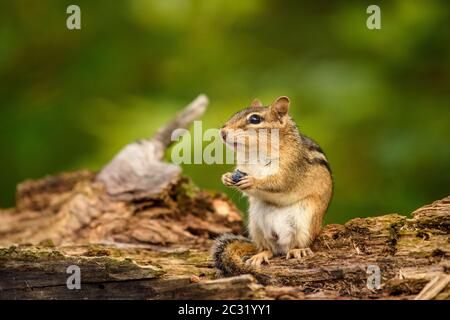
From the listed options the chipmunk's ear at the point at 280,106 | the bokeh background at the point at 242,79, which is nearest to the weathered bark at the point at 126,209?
the bokeh background at the point at 242,79

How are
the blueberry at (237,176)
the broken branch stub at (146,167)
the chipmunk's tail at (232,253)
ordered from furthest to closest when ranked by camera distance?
the broken branch stub at (146,167) → the blueberry at (237,176) → the chipmunk's tail at (232,253)

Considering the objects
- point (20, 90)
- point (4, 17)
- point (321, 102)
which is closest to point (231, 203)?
point (321, 102)

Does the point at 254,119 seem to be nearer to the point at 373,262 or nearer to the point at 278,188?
the point at 278,188

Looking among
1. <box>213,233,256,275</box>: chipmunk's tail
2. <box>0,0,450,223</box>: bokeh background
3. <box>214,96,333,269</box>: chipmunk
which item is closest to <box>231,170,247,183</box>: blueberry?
<box>214,96,333,269</box>: chipmunk

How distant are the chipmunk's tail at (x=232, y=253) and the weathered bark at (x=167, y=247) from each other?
0.06 ft

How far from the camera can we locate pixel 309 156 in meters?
4.29

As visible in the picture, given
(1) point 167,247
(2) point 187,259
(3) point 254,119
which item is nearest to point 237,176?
(3) point 254,119

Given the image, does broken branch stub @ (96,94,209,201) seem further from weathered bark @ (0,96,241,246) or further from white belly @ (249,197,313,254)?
white belly @ (249,197,313,254)

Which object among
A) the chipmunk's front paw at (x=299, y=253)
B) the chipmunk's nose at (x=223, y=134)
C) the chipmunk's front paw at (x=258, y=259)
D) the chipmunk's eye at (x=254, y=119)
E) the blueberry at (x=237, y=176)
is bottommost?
the chipmunk's front paw at (x=258, y=259)

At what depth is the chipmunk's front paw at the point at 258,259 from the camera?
3.88m

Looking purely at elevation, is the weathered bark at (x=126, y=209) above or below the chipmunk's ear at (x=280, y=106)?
below

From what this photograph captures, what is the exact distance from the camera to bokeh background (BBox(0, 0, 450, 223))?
609 centimetres

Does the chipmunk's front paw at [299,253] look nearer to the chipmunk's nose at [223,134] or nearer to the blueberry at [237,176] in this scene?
the blueberry at [237,176]

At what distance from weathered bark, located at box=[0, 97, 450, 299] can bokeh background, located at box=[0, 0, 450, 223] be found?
708 millimetres
